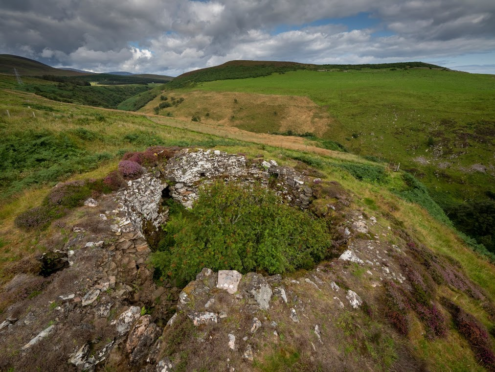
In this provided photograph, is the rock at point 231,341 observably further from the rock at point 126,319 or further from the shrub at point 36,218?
the shrub at point 36,218

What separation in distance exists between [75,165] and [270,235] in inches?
583

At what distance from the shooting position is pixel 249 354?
6.55 metres

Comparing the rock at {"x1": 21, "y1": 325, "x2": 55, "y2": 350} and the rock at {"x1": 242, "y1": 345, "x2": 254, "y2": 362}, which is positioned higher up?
the rock at {"x1": 21, "y1": 325, "x2": 55, "y2": 350}

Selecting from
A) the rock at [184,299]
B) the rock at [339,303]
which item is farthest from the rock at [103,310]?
the rock at [339,303]

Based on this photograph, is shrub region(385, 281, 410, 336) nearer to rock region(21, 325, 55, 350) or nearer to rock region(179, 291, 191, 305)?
rock region(179, 291, 191, 305)

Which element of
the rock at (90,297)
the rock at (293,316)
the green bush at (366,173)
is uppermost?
the rock at (90,297)

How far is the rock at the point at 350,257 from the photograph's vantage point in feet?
35.6

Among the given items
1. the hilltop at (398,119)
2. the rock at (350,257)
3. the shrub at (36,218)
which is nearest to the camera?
the shrub at (36,218)

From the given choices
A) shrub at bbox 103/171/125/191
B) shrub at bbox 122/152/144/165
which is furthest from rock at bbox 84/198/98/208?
shrub at bbox 122/152/144/165

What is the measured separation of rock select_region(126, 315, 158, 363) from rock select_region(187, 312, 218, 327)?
135 cm

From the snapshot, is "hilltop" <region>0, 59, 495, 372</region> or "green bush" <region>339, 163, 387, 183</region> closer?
"hilltop" <region>0, 59, 495, 372</region>

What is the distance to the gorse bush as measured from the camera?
30.2ft

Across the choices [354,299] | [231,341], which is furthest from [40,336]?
[354,299]

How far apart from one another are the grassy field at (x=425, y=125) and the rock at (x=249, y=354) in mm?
27933
